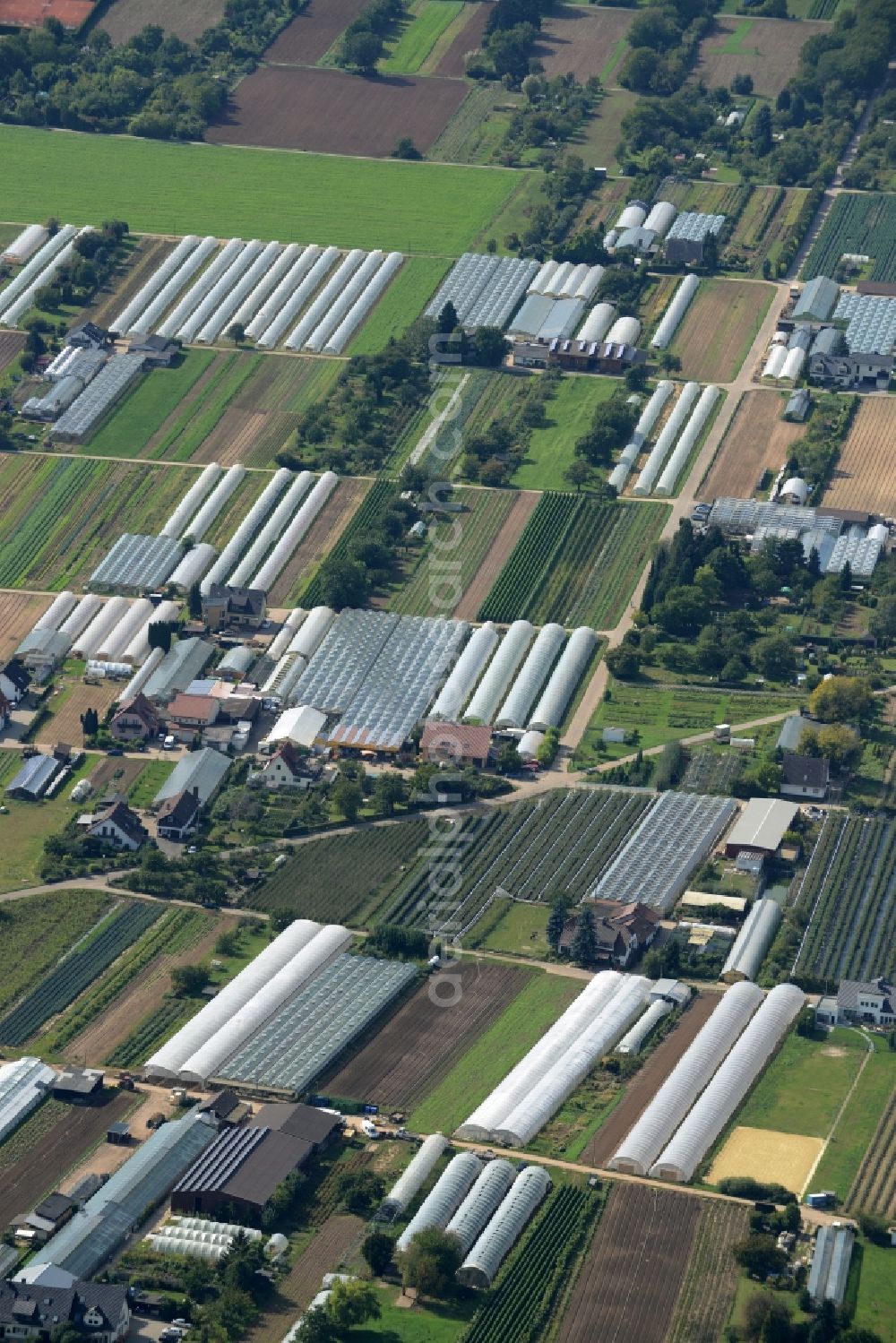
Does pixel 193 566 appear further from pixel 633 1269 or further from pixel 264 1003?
pixel 633 1269

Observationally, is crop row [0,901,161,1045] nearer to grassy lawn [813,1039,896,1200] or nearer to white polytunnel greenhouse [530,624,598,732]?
white polytunnel greenhouse [530,624,598,732]

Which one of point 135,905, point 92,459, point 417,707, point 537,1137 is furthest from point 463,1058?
point 92,459

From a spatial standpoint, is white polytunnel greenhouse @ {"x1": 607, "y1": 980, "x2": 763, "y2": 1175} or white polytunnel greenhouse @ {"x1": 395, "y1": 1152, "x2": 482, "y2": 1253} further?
white polytunnel greenhouse @ {"x1": 607, "y1": 980, "x2": 763, "y2": 1175}

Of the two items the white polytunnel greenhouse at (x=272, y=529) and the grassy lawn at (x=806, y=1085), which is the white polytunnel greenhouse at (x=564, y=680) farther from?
the grassy lawn at (x=806, y=1085)

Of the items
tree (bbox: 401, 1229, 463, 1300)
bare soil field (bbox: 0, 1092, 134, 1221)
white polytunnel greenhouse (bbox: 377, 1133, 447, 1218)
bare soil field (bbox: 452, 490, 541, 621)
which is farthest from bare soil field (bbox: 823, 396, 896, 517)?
tree (bbox: 401, 1229, 463, 1300)

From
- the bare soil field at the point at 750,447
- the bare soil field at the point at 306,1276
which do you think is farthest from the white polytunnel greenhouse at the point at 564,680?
the bare soil field at the point at 306,1276

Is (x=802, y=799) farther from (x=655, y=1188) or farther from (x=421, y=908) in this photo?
(x=655, y=1188)
